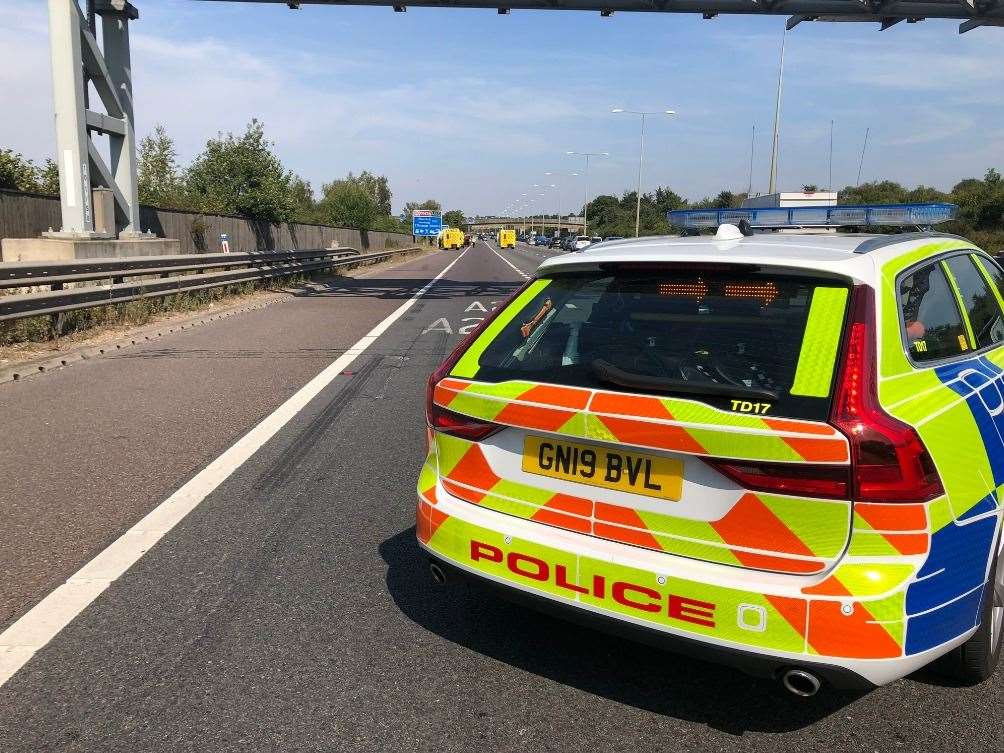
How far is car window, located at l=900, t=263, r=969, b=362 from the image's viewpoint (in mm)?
2867

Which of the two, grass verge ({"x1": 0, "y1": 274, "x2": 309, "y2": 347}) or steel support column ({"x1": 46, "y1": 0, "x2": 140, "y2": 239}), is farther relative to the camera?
steel support column ({"x1": 46, "y1": 0, "x2": 140, "y2": 239})

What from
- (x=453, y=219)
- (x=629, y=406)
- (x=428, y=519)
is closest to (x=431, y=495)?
(x=428, y=519)

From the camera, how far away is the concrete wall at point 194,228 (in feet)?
71.6

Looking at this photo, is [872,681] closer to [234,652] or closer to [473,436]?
[473,436]

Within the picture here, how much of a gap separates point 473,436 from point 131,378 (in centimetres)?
712

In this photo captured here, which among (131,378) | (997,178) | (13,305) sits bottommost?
(131,378)

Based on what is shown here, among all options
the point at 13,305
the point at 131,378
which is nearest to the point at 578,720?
the point at 131,378

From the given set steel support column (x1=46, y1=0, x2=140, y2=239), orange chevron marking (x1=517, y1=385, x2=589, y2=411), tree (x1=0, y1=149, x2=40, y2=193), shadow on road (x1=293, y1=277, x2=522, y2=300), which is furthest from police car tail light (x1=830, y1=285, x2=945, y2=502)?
tree (x1=0, y1=149, x2=40, y2=193)

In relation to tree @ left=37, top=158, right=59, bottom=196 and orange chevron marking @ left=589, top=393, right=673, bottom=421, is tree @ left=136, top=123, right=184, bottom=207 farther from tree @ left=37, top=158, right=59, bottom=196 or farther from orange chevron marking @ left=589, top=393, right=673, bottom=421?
orange chevron marking @ left=589, top=393, right=673, bottom=421

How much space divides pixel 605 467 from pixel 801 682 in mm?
834

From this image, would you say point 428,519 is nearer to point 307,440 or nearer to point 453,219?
point 307,440

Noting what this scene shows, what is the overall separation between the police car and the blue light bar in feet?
6.63

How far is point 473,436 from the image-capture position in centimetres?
309

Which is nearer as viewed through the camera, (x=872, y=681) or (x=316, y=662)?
(x=872, y=681)
